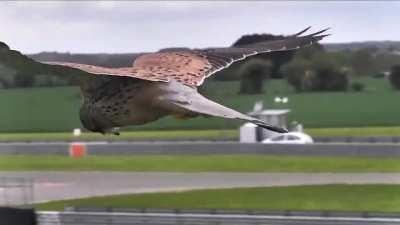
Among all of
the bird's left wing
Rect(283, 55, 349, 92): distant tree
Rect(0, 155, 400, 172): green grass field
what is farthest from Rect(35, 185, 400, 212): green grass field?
the bird's left wing

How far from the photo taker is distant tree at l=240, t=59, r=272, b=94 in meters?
4.89

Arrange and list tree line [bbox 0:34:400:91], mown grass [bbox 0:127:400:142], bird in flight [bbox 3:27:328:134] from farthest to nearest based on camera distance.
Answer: mown grass [bbox 0:127:400:142]
tree line [bbox 0:34:400:91]
bird in flight [bbox 3:27:328:134]

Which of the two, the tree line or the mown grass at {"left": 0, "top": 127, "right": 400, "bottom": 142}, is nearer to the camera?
the tree line

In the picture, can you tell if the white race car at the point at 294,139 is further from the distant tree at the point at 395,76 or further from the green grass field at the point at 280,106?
the distant tree at the point at 395,76

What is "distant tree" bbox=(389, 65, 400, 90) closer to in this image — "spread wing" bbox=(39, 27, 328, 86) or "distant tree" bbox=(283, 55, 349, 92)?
"distant tree" bbox=(283, 55, 349, 92)

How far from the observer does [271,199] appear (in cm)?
847

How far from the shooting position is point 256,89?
194 inches

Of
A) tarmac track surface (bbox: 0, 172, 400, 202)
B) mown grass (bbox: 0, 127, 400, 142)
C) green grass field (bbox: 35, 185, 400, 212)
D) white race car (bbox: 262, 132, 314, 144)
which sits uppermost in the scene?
mown grass (bbox: 0, 127, 400, 142)

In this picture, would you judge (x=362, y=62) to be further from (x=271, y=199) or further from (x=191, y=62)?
(x=271, y=199)

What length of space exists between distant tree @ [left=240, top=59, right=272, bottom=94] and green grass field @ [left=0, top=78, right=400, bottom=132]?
6 cm

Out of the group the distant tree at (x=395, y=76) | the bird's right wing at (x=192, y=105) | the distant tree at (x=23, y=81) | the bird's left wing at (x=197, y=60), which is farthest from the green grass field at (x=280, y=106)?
the bird's right wing at (x=192, y=105)

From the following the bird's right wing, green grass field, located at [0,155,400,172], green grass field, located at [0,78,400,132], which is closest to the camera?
the bird's right wing

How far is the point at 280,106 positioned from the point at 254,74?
4.09 ft

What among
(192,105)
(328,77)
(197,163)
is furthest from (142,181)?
(192,105)
